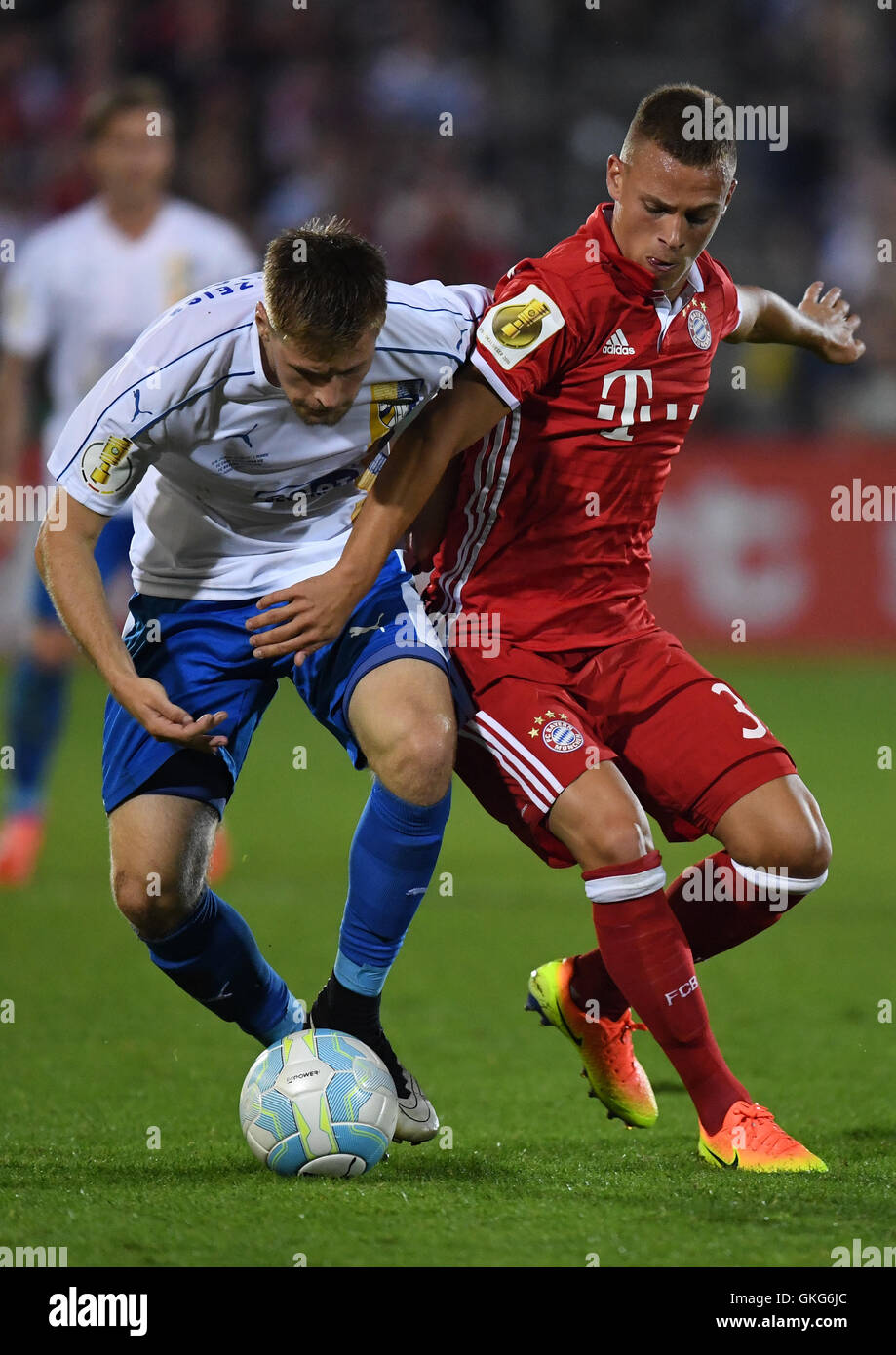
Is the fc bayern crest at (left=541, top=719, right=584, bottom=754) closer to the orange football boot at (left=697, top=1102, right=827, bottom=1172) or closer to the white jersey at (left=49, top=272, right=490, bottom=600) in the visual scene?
the white jersey at (left=49, top=272, right=490, bottom=600)

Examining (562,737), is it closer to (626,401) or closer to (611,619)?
(611,619)

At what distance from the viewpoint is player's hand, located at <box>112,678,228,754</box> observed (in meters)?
3.61

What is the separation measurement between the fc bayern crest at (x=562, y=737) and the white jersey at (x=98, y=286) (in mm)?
3649

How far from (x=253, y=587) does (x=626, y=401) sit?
95 cm

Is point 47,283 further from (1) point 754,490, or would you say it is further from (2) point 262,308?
(1) point 754,490

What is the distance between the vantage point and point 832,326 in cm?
452

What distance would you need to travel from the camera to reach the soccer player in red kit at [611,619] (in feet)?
12.1

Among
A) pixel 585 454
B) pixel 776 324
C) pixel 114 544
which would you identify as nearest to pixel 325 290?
pixel 585 454

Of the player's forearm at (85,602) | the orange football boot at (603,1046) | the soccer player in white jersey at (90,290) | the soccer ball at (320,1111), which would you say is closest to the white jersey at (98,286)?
the soccer player in white jersey at (90,290)

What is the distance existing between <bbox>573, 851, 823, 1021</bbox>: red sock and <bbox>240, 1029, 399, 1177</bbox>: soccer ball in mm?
640

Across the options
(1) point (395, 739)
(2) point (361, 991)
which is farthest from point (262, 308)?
(2) point (361, 991)

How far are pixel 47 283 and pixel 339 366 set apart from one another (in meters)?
3.91

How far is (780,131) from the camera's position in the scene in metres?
13.8
